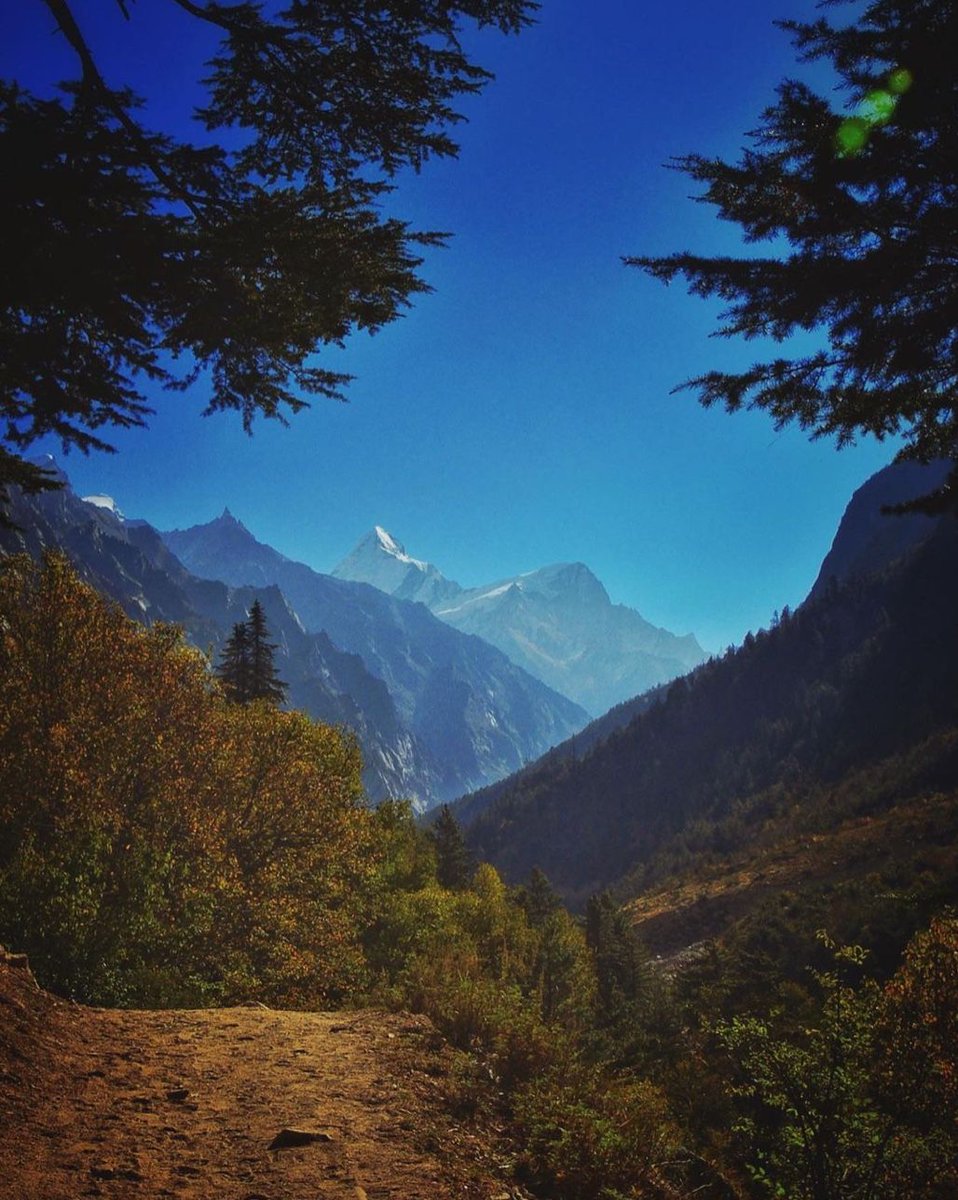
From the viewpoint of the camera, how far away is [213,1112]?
6.01 meters

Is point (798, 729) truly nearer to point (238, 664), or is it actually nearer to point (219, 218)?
point (238, 664)

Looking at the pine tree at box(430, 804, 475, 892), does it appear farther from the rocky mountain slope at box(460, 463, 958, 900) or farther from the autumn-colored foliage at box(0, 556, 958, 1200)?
the rocky mountain slope at box(460, 463, 958, 900)

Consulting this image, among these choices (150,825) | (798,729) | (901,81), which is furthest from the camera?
(798,729)

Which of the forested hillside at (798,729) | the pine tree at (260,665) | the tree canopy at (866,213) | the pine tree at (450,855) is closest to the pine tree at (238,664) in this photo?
the pine tree at (260,665)

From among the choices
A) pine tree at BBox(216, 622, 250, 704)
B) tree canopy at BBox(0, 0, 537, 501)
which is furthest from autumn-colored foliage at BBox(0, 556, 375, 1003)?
pine tree at BBox(216, 622, 250, 704)

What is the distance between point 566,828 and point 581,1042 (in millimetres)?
184163

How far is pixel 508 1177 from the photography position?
19.5ft

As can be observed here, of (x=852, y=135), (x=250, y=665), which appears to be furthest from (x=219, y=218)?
(x=250, y=665)

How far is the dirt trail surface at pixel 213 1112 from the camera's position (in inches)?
187

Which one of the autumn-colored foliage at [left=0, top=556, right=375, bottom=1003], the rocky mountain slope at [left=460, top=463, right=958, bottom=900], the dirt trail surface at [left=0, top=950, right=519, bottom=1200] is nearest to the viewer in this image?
the dirt trail surface at [left=0, top=950, right=519, bottom=1200]

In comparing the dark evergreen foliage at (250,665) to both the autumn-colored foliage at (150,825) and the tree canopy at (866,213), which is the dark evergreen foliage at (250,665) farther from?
the tree canopy at (866,213)

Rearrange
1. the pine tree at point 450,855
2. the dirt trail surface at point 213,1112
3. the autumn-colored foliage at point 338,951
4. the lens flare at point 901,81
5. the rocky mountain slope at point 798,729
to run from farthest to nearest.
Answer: the rocky mountain slope at point 798,729 → the pine tree at point 450,855 → the autumn-colored foliage at point 338,951 → the dirt trail surface at point 213,1112 → the lens flare at point 901,81

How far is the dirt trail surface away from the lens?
4.76m

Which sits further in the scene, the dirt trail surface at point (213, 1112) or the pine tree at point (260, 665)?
the pine tree at point (260, 665)
